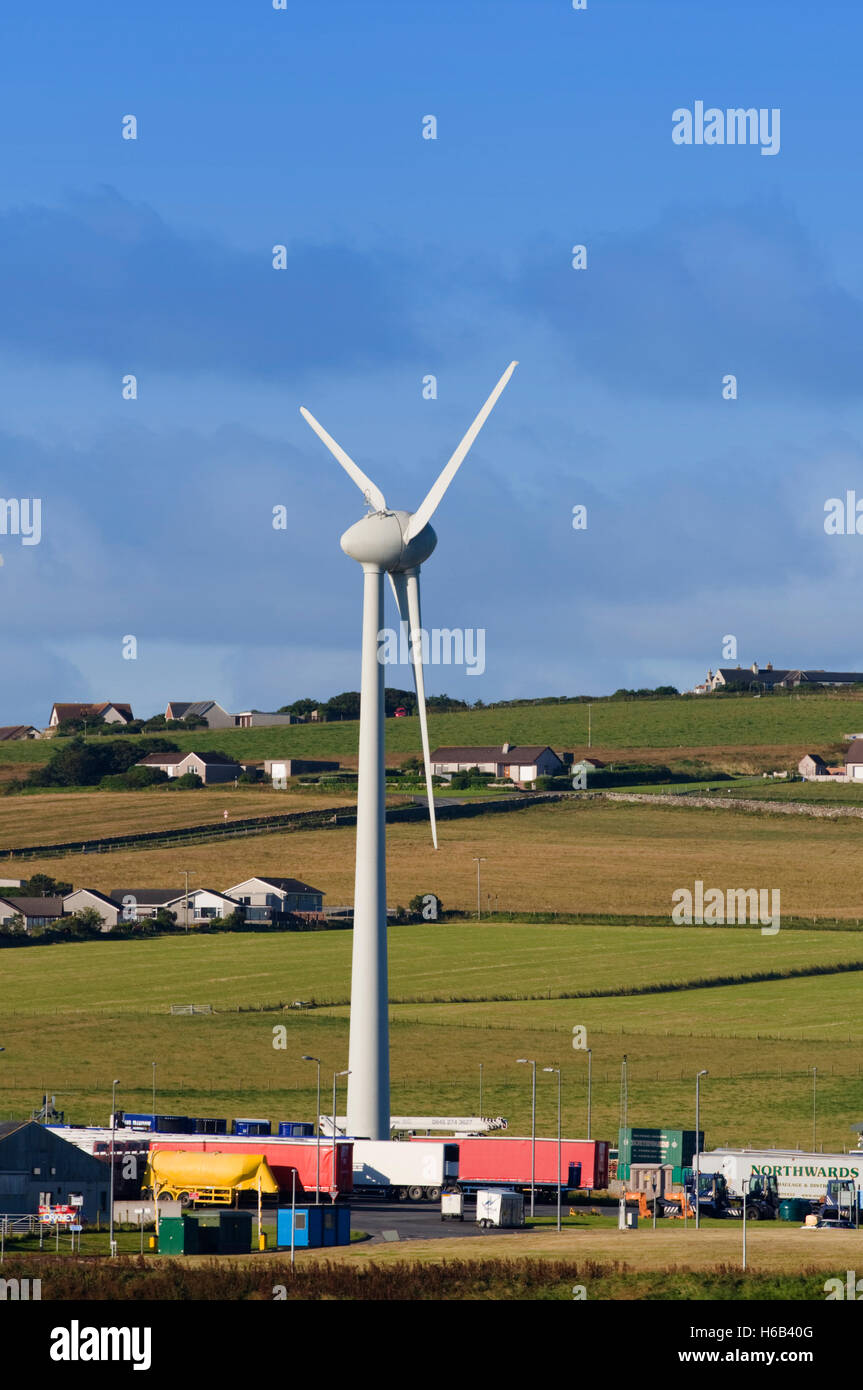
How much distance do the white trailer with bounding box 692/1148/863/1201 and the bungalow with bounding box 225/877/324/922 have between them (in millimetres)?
88916

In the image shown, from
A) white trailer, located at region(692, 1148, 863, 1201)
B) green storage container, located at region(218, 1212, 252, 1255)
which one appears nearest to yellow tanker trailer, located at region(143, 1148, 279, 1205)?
green storage container, located at region(218, 1212, 252, 1255)

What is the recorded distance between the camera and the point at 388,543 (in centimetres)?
9019

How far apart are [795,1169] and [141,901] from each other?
316 ft

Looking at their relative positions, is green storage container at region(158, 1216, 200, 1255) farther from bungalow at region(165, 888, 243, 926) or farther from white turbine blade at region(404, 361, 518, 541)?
bungalow at region(165, 888, 243, 926)

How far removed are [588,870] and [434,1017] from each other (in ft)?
172

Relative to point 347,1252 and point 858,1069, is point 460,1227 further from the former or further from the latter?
point 858,1069

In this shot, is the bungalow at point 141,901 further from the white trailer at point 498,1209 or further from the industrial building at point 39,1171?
the white trailer at point 498,1209

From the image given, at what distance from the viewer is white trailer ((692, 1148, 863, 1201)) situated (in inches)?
3627

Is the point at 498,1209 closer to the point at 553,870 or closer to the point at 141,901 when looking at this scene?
the point at 141,901

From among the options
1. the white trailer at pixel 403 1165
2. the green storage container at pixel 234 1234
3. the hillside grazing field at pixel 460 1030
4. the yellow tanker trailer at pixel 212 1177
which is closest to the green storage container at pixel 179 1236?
the green storage container at pixel 234 1234

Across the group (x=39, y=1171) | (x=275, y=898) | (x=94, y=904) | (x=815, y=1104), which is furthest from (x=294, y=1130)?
(x=94, y=904)

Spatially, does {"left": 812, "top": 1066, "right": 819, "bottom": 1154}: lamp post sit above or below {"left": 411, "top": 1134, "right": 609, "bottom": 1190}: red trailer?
above

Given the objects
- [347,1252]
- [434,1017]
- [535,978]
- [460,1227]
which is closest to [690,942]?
[535,978]

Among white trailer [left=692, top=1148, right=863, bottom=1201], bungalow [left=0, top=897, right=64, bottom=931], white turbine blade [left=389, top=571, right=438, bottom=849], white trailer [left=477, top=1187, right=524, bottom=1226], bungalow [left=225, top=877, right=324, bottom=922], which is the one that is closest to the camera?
white trailer [left=477, top=1187, right=524, bottom=1226]
